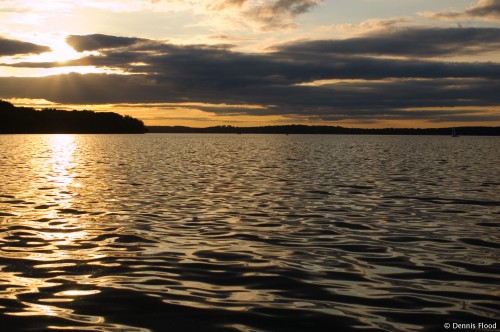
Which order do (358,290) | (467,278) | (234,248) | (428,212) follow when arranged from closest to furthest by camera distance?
1. (358,290)
2. (467,278)
3. (234,248)
4. (428,212)

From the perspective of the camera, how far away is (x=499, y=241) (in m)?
19.3

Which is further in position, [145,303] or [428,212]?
[428,212]

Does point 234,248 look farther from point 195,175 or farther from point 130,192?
point 195,175

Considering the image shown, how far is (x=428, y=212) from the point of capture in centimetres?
2577

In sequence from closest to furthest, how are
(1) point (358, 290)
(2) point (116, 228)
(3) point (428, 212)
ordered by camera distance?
(1) point (358, 290) < (2) point (116, 228) < (3) point (428, 212)

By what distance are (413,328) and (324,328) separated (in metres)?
1.60

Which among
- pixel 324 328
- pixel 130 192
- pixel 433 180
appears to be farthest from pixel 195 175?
pixel 324 328

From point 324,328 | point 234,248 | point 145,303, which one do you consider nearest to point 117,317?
point 145,303

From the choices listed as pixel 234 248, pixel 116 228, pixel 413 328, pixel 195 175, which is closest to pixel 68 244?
pixel 116 228

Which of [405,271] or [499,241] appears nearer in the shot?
[405,271]

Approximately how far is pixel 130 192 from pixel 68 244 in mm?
15941

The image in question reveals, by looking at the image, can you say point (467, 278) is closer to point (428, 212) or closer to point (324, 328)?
point (324, 328)

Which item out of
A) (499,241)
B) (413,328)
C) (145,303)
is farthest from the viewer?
(499,241)

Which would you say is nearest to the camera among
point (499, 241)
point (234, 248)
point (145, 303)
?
point (145, 303)
